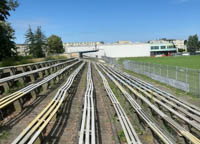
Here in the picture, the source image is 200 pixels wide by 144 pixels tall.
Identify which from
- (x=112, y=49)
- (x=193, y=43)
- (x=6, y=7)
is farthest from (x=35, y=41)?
(x=193, y=43)

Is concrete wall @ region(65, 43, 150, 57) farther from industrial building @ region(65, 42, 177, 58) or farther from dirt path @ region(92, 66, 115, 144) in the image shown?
dirt path @ region(92, 66, 115, 144)

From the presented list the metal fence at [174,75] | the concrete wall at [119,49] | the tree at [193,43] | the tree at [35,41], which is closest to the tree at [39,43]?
the tree at [35,41]

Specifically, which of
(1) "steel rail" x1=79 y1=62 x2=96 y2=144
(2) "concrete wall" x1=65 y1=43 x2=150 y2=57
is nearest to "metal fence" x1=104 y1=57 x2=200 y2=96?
(1) "steel rail" x1=79 y1=62 x2=96 y2=144

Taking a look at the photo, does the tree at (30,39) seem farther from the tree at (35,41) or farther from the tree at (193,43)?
the tree at (193,43)

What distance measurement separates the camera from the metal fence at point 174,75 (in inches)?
389

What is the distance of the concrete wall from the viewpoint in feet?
252

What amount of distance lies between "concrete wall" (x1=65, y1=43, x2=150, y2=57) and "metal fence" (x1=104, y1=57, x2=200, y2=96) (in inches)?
2237

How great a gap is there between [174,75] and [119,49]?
228 feet

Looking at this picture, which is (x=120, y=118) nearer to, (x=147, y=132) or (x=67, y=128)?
(x=147, y=132)

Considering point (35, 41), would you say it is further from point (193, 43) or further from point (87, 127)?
point (193, 43)

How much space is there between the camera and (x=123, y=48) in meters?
83.4

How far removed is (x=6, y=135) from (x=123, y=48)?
81462 millimetres

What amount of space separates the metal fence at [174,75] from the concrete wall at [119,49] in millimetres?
56811

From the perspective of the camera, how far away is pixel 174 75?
14648 mm
